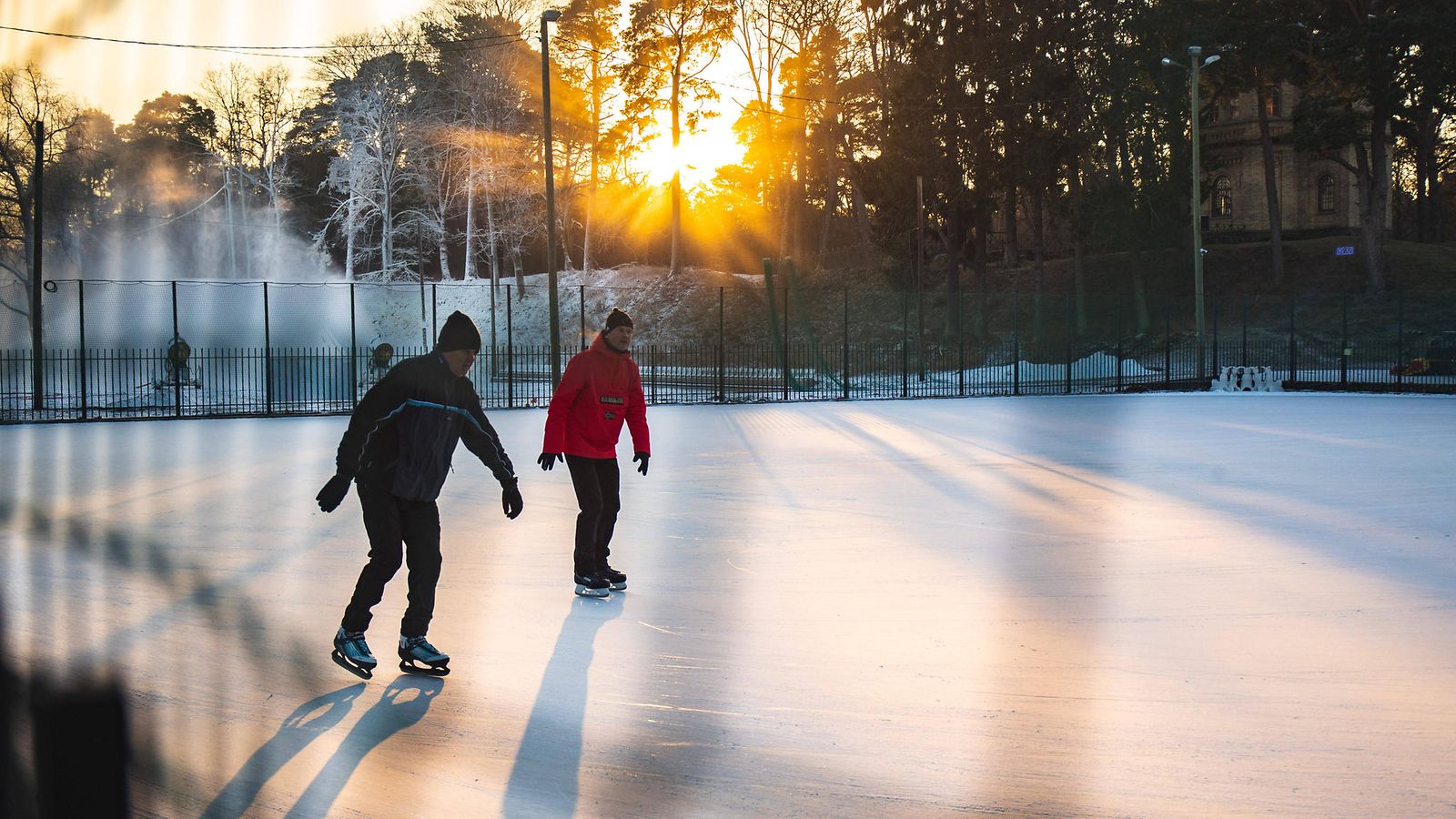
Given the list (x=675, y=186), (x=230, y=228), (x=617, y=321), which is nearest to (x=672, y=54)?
(x=675, y=186)

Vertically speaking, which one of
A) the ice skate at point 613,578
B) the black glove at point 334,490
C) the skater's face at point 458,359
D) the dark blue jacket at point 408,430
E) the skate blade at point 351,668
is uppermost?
the skater's face at point 458,359

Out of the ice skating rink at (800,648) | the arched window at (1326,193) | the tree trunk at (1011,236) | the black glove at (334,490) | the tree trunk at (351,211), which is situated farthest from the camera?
the arched window at (1326,193)

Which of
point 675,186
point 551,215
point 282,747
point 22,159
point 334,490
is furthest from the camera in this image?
point 675,186

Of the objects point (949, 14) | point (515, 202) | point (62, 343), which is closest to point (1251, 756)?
point (62, 343)

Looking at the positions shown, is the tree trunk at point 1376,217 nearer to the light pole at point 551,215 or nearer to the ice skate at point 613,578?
the light pole at point 551,215

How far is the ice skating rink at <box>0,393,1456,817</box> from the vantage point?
4.09 meters

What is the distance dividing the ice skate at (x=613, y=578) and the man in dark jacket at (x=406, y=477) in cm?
169

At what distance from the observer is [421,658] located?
17.6 feet

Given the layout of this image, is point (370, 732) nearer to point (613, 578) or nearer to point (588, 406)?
point (613, 578)

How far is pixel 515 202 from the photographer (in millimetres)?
52688

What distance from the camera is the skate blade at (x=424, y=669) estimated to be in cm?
540

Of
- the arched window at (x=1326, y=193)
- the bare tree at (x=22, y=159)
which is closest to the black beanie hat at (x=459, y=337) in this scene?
the bare tree at (x=22, y=159)

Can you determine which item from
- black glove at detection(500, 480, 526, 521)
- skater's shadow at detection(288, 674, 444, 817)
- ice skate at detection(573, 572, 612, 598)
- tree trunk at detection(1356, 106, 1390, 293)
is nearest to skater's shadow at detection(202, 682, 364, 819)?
skater's shadow at detection(288, 674, 444, 817)

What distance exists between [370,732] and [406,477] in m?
1.21
